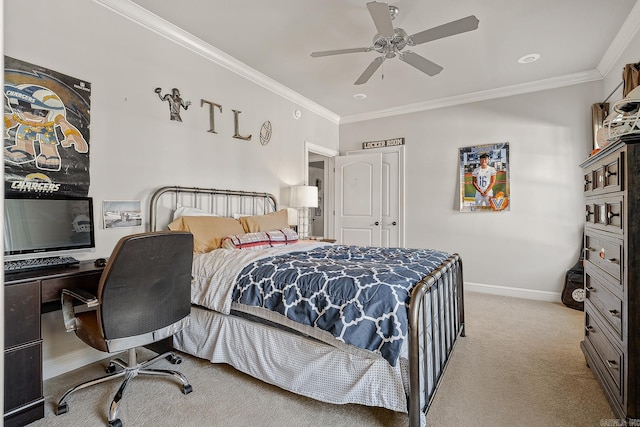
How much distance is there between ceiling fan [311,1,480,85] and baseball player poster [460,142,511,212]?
2.00 m

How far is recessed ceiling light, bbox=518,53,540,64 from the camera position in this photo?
11.0 feet

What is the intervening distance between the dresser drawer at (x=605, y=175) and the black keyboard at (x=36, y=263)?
10.3 ft

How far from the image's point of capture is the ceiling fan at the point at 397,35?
6.95 feet

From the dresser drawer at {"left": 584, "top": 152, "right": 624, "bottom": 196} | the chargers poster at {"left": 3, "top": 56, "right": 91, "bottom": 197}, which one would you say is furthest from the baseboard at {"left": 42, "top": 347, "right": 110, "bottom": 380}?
the dresser drawer at {"left": 584, "top": 152, "right": 624, "bottom": 196}

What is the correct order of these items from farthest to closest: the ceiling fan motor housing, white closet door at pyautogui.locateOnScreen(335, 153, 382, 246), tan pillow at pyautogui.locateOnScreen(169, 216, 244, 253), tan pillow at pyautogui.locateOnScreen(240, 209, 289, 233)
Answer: white closet door at pyautogui.locateOnScreen(335, 153, 382, 246) → tan pillow at pyautogui.locateOnScreen(240, 209, 289, 233) → tan pillow at pyautogui.locateOnScreen(169, 216, 244, 253) → the ceiling fan motor housing

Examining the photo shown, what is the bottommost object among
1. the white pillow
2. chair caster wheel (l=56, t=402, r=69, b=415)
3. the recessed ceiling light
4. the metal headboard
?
chair caster wheel (l=56, t=402, r=69, b=415)

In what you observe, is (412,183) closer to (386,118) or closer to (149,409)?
(386,118)

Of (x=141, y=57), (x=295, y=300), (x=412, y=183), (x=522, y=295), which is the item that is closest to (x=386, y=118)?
(x=412, y=183)

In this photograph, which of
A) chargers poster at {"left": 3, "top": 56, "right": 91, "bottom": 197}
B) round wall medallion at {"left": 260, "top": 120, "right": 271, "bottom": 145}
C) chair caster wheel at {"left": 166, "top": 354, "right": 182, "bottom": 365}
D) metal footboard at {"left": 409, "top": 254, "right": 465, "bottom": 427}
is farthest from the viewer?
round wall medallion at {"left": 260, "top": 120, "right": 271, "bottom": 145}

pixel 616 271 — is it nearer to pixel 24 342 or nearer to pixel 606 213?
pixel 606 213

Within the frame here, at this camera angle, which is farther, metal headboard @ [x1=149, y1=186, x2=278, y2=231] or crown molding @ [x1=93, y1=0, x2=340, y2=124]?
metal headboard @ [x1=149, y1=186, x2=278, y2=231]

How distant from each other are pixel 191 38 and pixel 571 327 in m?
4.55

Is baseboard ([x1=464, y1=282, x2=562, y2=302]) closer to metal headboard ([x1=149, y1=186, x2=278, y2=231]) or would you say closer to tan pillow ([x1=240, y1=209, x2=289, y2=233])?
tan pillow ([x1=240, y1=209, x2=289, y2=233])

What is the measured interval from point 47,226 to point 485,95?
4892 millimetres
